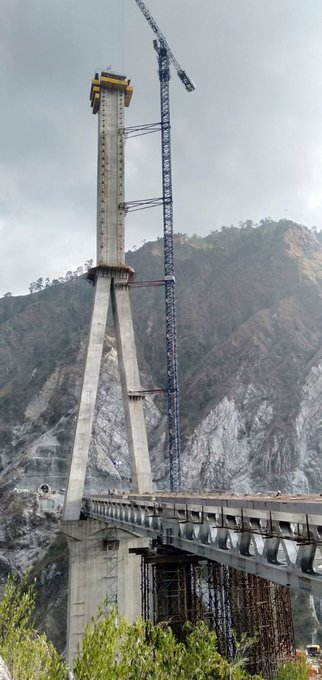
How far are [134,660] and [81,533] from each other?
84.5ft

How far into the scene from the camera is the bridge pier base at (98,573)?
33469 mm

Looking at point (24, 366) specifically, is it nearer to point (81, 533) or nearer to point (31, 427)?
point (31, 427)

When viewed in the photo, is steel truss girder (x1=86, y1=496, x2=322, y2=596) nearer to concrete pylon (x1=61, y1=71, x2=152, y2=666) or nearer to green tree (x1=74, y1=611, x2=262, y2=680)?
green tree (x1=74, y1=611, x2=262, y2=680)

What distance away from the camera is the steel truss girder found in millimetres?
8750

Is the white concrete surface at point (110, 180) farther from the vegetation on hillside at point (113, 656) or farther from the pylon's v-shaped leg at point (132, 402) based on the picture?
the vegetation on hillside at point (113, 656)

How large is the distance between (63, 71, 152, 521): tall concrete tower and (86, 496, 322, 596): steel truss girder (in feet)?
63.0

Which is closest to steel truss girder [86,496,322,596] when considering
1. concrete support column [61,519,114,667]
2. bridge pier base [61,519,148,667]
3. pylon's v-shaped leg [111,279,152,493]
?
pylon's v-shaped leg [111,279,152,493]

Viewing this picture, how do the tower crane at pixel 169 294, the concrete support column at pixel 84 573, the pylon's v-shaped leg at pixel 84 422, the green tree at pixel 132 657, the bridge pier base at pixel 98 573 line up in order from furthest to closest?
the tower crane at pixel 169 294 → the pylon's v-shaped leg at pixel 84 422 → the bridge pier base at pixel 98 573 → the concrete support column at pixel 84 573 → the green tree at pixel 132 657

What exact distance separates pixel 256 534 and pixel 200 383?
247 feet

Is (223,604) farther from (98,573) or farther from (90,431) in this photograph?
(90,431)

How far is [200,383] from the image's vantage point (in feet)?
282

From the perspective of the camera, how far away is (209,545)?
1308cm

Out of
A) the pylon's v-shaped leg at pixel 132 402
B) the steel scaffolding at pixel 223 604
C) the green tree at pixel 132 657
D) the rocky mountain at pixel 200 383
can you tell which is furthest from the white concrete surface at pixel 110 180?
the green tree at pixel 132 657

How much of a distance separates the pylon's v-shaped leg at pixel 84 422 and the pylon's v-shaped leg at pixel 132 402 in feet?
5.61
